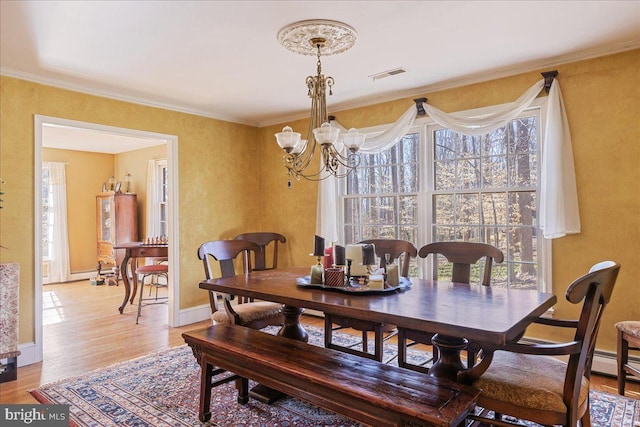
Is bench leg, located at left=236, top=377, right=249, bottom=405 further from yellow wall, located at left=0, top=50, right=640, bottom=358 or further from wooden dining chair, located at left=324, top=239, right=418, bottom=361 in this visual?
yellow wall, located at left=0, top=50, right=640, bottom=358

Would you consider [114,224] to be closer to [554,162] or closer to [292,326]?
[292,326]

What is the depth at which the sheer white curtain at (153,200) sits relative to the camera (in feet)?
24.3

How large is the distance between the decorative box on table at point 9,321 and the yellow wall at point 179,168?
30 cm

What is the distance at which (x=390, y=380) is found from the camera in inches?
72.9

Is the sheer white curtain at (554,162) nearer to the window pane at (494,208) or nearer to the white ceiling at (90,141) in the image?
the window pane at (494,208)

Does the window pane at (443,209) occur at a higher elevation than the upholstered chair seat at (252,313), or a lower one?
higher

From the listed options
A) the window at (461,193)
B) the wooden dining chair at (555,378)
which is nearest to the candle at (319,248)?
the wooden dining chair at (555,378)

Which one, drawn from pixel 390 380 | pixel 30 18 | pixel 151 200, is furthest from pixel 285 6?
pixel 151 200

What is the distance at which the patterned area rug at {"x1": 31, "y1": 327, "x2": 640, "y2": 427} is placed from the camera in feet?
8.00

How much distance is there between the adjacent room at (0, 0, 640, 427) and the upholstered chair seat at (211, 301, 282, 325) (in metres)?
0.02

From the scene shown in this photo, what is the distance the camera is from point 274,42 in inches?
114

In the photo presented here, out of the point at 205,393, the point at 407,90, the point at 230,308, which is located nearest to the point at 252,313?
the point at 230,308

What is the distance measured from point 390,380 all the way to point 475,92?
291cm

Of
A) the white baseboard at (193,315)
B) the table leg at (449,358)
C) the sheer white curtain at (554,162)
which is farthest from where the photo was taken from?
the white baseboard at (193,315)
